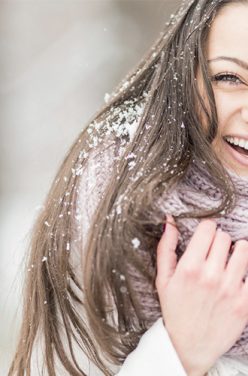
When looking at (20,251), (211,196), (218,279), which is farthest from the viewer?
(20,251)

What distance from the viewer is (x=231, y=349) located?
1.32m

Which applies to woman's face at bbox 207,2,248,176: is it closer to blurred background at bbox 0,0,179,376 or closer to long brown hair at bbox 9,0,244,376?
long brown hair at bbox 9,0,244,376

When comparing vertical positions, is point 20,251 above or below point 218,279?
above

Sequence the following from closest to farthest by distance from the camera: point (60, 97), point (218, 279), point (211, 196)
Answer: point (218, 279) < point (211, 196) < point (60, 97)

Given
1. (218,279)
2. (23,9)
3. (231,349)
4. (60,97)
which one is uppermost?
(23,9)

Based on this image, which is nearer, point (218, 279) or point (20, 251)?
point (218, 279)

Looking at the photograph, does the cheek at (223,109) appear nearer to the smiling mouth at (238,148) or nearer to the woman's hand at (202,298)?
the smiling mouth at (238,148)

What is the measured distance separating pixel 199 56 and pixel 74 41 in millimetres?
3763

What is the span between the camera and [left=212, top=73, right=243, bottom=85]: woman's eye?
135 cm

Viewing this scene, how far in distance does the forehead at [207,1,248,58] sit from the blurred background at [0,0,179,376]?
11.1 feet

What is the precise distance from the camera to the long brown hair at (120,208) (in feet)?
4.10

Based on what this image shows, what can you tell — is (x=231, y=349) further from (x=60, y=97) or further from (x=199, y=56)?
(x=60, y=97)

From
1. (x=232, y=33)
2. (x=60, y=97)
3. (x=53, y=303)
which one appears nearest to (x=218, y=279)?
(x=53, y=303)

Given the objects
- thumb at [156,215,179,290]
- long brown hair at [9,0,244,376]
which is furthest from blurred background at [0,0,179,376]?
thumb at [156,215,179,290]
